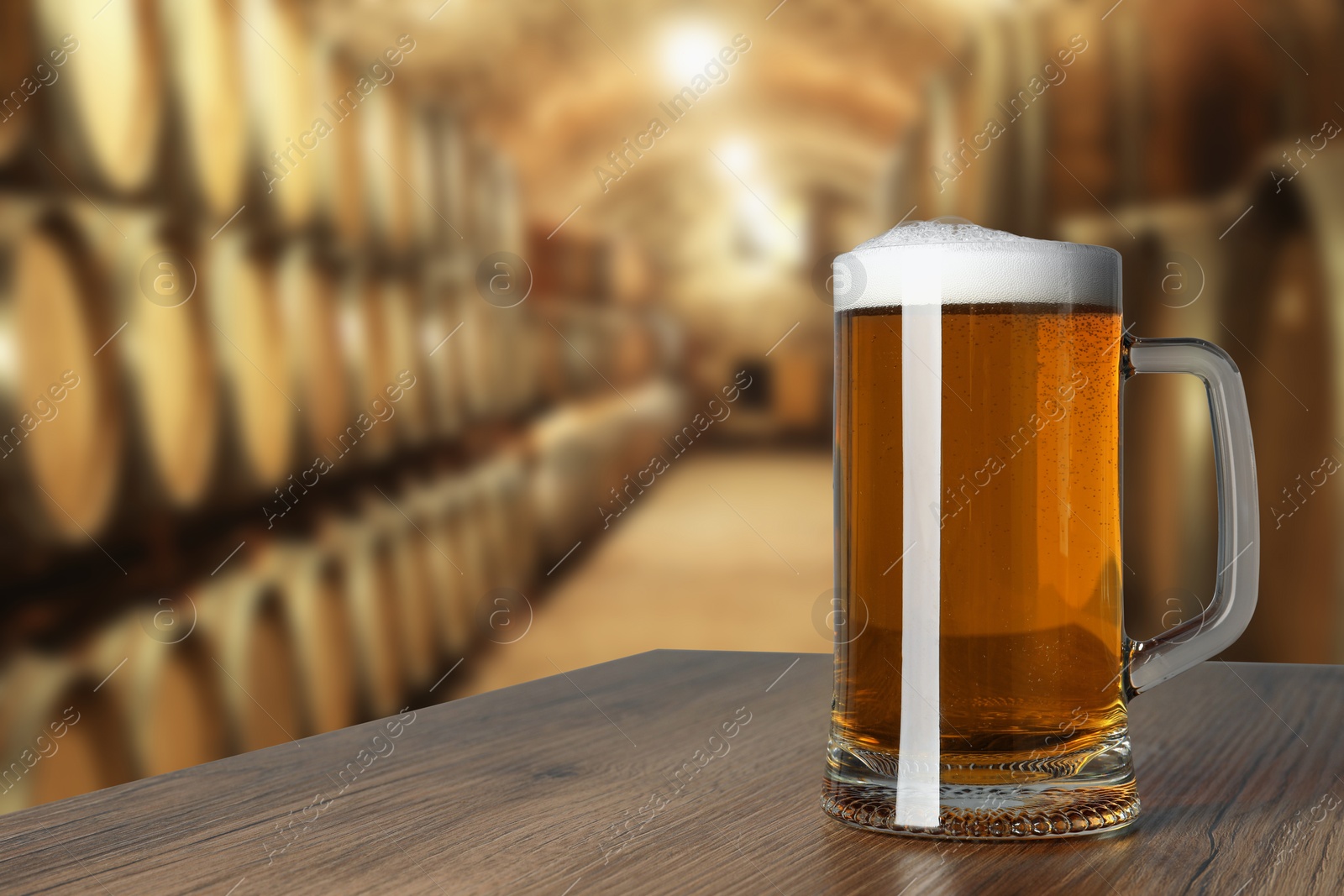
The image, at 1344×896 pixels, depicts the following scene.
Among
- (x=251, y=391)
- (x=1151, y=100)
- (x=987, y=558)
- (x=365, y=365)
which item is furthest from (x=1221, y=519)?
(x=1151, y=100)

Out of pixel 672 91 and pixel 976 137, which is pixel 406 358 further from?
pixel 976 137

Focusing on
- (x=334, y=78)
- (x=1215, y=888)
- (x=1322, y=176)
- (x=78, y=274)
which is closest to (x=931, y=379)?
(x=1215, y=888)

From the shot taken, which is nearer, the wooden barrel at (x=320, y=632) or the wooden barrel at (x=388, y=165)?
the wooden barrel at (x=320, y=632)

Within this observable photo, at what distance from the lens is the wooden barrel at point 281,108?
1443mm

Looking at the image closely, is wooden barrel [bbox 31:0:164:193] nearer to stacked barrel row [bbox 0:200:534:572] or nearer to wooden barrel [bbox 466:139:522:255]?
stacked barrel row [bbox 0:200:534:572]

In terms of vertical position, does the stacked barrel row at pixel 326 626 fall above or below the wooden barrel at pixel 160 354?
below

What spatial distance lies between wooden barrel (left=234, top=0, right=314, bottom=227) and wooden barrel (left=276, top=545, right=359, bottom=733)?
17.3 inches

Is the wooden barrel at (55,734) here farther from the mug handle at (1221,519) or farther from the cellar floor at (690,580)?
the mug handle at (1221,519)

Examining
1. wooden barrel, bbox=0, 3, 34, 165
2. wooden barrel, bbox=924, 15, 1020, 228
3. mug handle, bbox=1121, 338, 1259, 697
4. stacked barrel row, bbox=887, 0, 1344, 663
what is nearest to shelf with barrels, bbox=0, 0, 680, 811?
wooden barrel, bbox=0, 3, 34, 165

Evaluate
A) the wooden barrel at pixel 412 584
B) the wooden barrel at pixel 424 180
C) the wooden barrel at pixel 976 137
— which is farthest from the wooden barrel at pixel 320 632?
the wooden barrel at pixel 976 137

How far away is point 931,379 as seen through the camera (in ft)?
1.61

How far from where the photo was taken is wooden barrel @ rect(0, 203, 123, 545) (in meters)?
1.15

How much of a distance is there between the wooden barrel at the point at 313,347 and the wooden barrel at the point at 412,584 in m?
0.18

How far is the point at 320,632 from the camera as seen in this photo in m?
1.56
